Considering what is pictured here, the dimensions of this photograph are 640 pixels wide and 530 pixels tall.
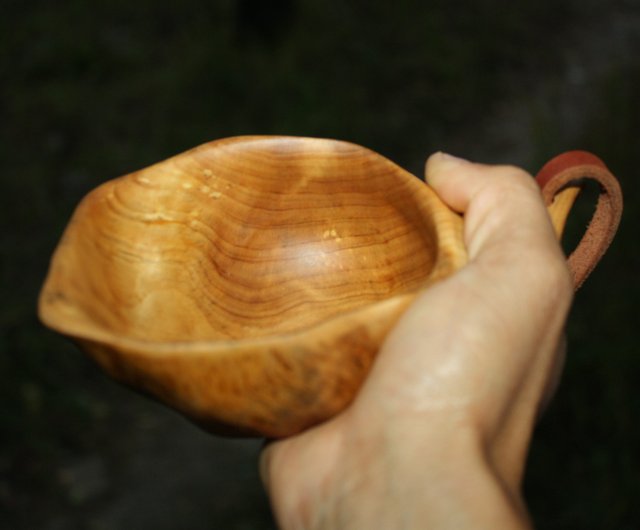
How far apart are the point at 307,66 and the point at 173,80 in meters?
0.55

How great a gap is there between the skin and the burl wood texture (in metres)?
0.04

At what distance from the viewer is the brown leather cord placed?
1.15 meters

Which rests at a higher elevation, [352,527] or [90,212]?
[90,212]

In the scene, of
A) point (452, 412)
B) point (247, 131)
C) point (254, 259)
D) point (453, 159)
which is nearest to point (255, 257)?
point (254, 259)

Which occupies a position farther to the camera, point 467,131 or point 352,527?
point 467,131

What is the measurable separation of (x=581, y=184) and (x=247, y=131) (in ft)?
6.44

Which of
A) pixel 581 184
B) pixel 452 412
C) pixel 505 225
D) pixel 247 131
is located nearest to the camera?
pixel 452 412

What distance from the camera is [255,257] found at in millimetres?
1306

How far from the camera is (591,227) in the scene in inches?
47.8

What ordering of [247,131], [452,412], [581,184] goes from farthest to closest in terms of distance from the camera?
[247,131], [581,184], [452,412]

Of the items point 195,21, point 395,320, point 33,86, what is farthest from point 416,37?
point 395,320

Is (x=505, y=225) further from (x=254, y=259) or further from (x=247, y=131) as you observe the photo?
(x=247, y=131)

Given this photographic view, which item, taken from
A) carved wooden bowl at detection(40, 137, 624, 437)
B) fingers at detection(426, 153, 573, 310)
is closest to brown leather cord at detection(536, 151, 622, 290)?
fingers at detection(426, 153, 573, 310)

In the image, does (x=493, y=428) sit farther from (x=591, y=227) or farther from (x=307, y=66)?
(x=307, y=66)
